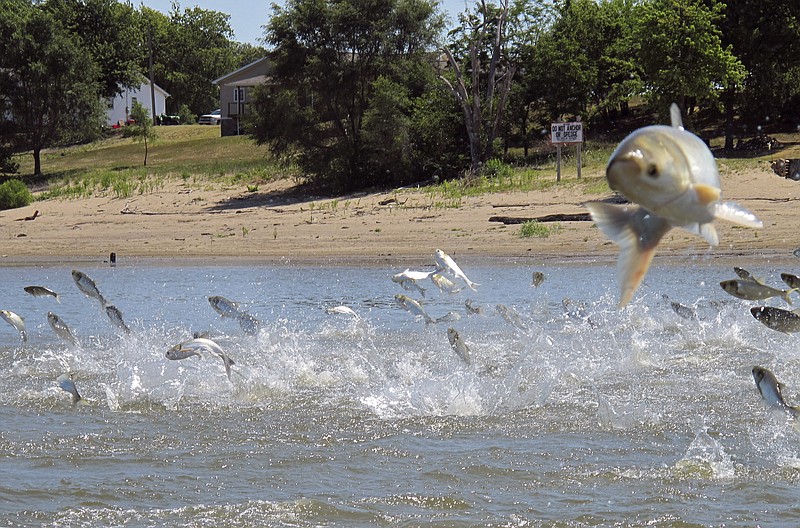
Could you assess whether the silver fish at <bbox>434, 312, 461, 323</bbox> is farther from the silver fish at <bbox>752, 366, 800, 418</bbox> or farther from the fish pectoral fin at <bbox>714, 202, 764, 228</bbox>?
the fish pectoral fin at <bbox>714, 202, 764, 228</bbox>

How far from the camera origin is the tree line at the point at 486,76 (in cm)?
2928

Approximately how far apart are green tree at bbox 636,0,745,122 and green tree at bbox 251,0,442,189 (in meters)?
7.57

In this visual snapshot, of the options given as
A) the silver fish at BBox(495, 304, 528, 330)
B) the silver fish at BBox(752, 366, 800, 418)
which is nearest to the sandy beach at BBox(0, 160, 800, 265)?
the silver fish at BBox(495, 304, 528, 330)

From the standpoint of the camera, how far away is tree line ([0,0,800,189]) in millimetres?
29281

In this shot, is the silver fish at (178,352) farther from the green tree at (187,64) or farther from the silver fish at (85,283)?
the green tree at (187,64)

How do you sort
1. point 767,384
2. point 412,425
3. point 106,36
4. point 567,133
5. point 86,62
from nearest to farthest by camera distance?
point 767,384, point 412,425, point 567,133, point 86,62, point 106,36

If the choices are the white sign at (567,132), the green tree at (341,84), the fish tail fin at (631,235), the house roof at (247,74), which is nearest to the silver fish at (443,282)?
the fish tail fin at (631,235)

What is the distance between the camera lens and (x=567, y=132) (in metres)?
26.6

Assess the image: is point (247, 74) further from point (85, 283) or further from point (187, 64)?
point (85, 283)

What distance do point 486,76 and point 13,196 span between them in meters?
15.9

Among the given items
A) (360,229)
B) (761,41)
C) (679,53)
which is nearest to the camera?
(360,229)

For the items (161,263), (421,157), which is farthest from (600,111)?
(161,263)

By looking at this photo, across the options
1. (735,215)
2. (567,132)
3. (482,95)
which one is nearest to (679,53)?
(567,132)

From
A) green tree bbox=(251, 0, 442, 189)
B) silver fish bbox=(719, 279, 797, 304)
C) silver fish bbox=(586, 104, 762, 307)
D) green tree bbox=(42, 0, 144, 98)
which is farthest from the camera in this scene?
green tree bbox=(42, 0, 144, 98)
